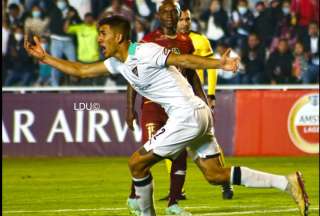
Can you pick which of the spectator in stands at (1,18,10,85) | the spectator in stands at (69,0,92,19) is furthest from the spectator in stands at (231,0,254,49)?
the spectator in stands at (1,18,10,85)

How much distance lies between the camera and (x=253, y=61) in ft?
70.4

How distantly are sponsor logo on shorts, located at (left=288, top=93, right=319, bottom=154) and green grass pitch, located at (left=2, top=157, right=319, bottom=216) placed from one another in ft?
1.48

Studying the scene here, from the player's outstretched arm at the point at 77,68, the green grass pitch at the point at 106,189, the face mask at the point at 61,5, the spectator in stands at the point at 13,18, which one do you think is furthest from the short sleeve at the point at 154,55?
the spectator in stands at the point at 13,18

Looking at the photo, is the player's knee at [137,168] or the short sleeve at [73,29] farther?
the short sleeve at [73,29]

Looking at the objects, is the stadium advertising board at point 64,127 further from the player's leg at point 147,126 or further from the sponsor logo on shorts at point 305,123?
the player's leg at point 147,126

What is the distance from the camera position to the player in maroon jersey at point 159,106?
11312 mm

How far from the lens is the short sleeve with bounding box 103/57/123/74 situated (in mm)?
9398

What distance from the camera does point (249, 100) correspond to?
20312mm

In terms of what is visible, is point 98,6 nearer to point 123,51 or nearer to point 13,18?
point 13,18

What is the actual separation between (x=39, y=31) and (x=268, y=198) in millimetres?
9873

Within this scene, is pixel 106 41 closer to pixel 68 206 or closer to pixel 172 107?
pixel 172 107

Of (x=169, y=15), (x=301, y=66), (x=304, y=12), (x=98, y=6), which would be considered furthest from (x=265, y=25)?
(x=169, y=15)

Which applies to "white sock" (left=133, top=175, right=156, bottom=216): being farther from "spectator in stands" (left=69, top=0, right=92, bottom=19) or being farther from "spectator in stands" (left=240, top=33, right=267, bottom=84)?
"spectator in stands" (left=69, top=0, right=92, bottom=19)

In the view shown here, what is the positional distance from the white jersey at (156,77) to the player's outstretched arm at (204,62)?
0.34 ft
